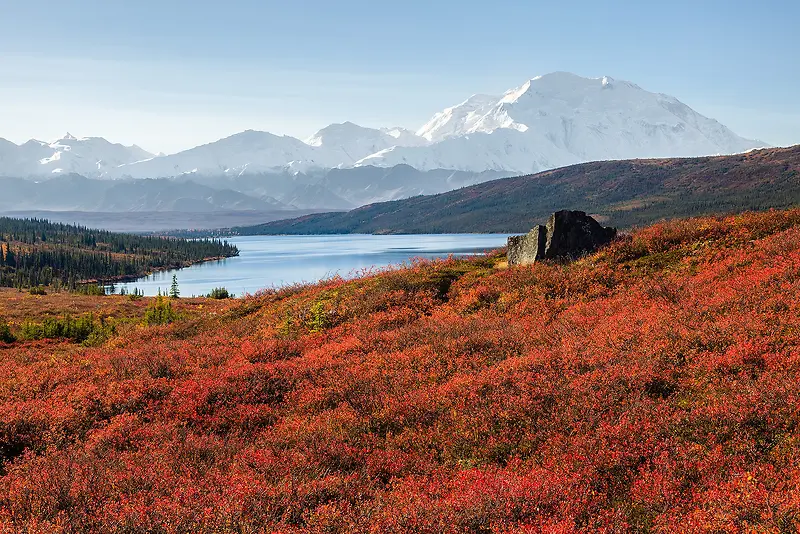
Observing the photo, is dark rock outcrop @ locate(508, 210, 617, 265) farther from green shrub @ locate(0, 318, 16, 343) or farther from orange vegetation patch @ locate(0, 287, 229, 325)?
green shrub @ locate(0, 318, 16, 343)

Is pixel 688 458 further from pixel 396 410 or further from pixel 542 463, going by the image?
pixel 396 410

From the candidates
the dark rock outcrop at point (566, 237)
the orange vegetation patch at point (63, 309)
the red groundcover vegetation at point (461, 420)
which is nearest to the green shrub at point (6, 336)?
the orange vegetation patch at point (63, 309)

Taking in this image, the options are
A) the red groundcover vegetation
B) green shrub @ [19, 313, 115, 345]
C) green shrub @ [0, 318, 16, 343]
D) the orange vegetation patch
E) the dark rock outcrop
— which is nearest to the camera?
the red groundcover vegetation

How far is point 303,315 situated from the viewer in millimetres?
24641

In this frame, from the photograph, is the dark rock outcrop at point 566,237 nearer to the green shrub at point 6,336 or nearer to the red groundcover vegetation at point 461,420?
the red groundcover vegetation at point 461,420

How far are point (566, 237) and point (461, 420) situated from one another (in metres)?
17.4

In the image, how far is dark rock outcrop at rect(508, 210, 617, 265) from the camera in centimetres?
2609

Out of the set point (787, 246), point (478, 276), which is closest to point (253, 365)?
point (478, 276)

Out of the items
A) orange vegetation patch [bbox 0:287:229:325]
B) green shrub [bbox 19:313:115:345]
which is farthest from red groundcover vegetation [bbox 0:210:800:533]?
orange vegetation patch [bbox 0:287:229:325]

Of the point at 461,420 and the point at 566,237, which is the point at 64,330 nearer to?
the point at 461,420

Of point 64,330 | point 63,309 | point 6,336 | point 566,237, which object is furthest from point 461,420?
point 63,309

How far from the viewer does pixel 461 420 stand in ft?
37.0

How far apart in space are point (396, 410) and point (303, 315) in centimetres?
1323

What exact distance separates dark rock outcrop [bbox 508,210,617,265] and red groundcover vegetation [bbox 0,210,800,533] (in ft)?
15.4
